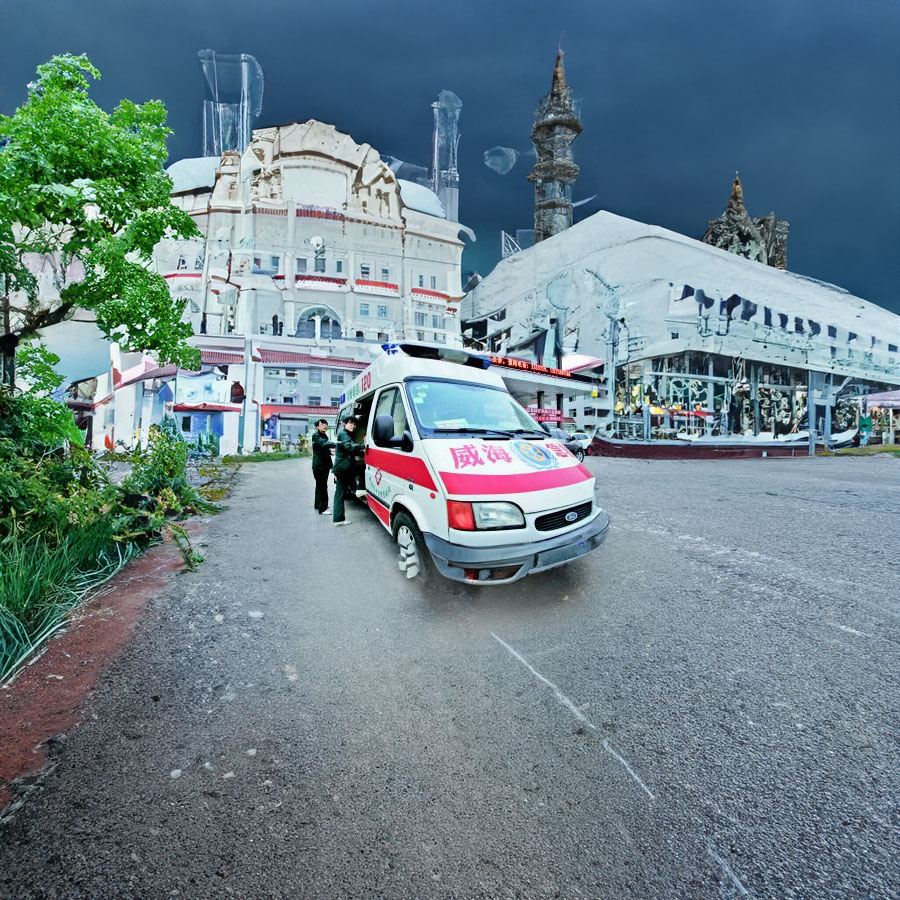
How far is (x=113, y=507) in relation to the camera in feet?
18.2

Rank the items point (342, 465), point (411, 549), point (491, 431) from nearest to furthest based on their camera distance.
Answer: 1. point (411, 549)
2. point (491, 431)
3. point (342, 465)

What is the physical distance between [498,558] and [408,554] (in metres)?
1.15

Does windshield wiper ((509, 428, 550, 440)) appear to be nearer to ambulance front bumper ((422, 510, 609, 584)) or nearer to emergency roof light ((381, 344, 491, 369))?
ambulance front bumper ((422, 510, 609, 584))

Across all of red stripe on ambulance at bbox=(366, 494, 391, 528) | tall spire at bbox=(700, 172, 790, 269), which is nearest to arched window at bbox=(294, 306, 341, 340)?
red stripe on ambulance at bbox=(366, 494, 391, 528)

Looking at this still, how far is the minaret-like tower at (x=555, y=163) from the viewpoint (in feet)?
222

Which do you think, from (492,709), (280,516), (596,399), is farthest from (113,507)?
(596,399)

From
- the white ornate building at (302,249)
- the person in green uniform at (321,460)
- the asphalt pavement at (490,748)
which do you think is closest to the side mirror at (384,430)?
the asphalt pavement at (490,748)

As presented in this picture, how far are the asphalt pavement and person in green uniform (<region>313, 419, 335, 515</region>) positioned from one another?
3.15 m

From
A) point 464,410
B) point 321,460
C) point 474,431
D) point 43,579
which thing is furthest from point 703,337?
point 43,579

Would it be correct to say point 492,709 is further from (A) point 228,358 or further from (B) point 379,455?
(A) point 228,358

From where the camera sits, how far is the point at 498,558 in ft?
11.0

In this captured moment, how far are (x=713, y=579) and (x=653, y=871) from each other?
3250mm

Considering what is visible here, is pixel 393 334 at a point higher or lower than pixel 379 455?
higher

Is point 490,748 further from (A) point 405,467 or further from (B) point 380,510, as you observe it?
(B) point 380,510
